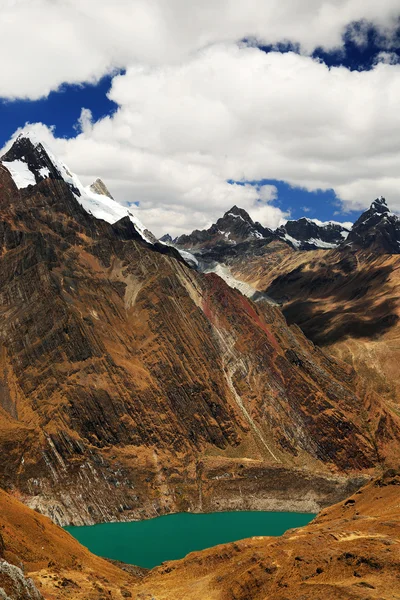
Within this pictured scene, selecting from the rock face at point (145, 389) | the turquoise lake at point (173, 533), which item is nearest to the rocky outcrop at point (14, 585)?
the turquoise lake at point (173, 533)

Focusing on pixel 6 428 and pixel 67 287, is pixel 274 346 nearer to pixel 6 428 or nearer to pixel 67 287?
pixel 67 287

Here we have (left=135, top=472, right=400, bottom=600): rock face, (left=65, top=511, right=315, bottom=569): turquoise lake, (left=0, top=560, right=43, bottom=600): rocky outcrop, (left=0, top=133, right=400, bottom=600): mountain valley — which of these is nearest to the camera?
(left=0, top=560, right=43, bottom=600): rocky outcrop

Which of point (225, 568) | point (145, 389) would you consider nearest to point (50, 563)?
point (225, 568)

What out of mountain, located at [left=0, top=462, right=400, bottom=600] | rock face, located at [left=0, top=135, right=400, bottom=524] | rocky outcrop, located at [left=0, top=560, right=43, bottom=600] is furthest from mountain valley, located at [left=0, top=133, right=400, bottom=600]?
rocky outcrop, located at [left=0, top=560, right=43, bottom=600]

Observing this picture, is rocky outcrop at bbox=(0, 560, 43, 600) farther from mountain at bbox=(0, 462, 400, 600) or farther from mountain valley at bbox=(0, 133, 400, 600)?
mountain valley at bbox=(0, 133, 400, 600)

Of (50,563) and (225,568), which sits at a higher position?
(50,563)

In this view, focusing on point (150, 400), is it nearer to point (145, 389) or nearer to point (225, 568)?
point (145, 389)
